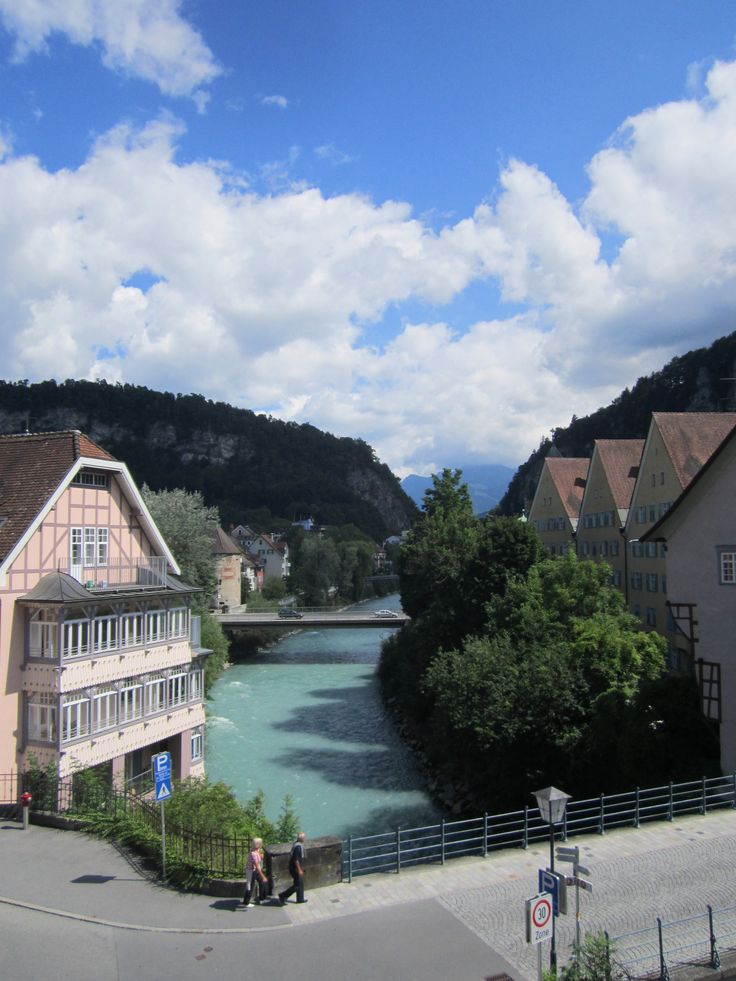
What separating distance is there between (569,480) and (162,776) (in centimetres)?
4512

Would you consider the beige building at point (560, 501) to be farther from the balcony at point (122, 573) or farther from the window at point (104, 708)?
the window at point (104, 708)

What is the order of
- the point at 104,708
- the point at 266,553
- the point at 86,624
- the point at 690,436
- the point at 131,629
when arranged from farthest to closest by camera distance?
the point at 266,553 < the point at 690,436 < the point at 131,629 < the point at 104,708 < the point at 86,624

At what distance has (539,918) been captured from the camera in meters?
9.20

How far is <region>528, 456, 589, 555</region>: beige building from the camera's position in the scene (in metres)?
52.6

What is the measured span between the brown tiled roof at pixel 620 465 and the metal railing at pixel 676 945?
34.1m

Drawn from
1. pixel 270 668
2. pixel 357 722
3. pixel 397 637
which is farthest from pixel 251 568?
pixel 357 722

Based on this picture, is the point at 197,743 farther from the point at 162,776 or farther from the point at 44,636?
the point at 162,776

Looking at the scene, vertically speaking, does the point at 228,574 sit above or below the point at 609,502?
below

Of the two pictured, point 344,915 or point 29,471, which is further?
point 29,471

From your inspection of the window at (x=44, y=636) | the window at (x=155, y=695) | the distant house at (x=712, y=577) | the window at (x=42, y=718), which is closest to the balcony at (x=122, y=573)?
the window at (x=44, y=636)

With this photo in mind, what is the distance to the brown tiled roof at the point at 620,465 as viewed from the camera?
4434 cm

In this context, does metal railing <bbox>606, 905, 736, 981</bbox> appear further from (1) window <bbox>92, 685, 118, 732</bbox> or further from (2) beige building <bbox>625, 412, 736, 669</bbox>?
(2) beige building <bbox>625, 412, 736, 669</bbox>

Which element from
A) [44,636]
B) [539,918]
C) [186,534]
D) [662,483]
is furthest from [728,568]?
[186,534]

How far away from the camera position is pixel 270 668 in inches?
2333
